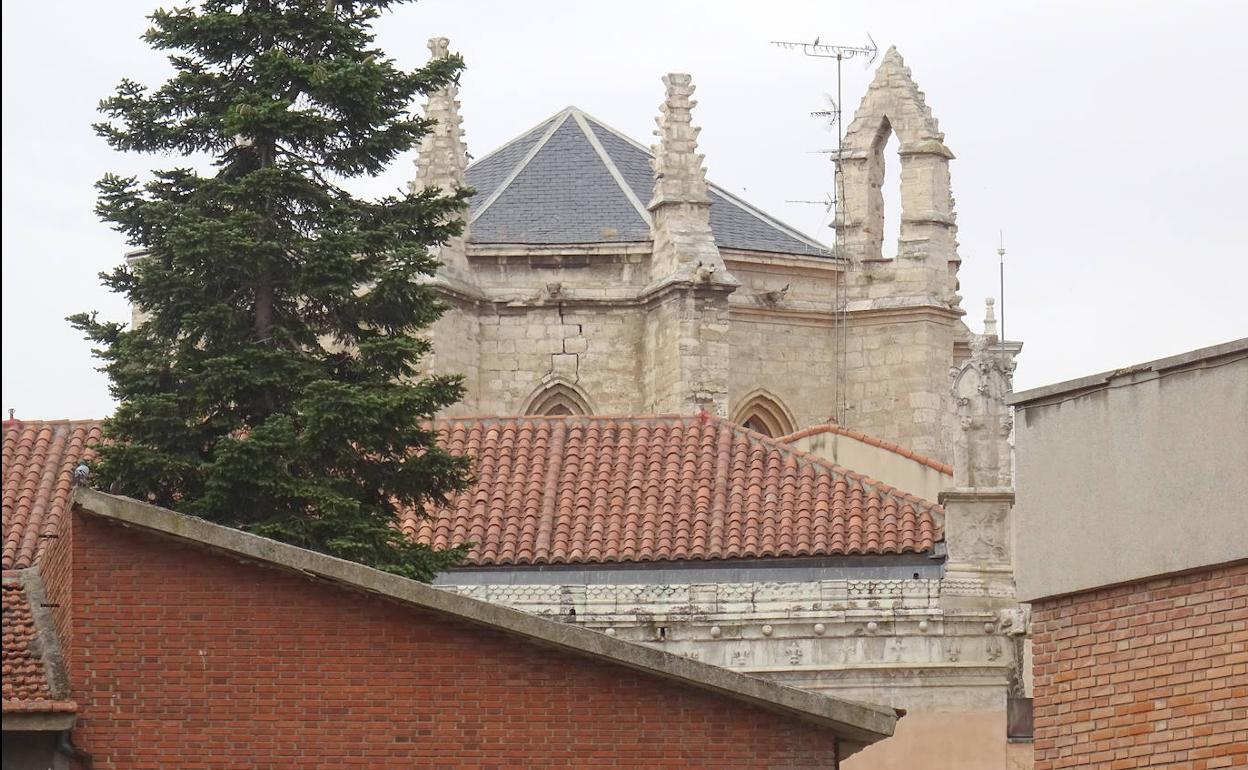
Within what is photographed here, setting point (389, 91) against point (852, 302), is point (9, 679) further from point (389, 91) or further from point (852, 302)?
point (852, 302)

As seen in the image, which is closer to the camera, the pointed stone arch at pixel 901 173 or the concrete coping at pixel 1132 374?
the concrete coping at pixel 1132 374

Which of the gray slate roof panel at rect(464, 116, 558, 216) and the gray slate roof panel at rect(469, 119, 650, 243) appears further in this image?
the gray slate roof panel at rect(464, 116, 558, 216)

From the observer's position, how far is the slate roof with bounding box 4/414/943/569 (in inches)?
1244

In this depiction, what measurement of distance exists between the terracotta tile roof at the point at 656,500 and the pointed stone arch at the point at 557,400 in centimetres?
1197

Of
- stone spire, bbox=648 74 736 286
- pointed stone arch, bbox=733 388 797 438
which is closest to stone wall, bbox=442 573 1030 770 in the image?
stone spire, bbox=648 74 736 286

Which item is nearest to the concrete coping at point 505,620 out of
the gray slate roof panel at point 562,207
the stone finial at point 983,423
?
the stone finial at point 983,423

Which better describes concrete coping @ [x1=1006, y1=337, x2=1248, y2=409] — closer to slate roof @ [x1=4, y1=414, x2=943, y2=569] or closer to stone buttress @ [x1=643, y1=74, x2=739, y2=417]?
Result: slate roof @ [x1=4, y1=414, x2=943, y2=569]

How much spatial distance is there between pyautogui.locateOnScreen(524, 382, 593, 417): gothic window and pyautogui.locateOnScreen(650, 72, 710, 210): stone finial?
2962 millimetres

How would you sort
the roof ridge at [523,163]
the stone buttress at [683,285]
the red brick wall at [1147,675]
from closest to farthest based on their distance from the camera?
1. the red brick wall at [1147,675]
2. the stone buttress at [683,285]
3. the roof ridge at [523,163]

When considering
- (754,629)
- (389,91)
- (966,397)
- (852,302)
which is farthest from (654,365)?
(389,91)

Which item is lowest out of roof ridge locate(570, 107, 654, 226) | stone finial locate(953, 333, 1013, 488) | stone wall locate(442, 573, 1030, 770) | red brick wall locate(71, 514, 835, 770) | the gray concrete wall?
red brick wall locate(71, 514, 835, 770)

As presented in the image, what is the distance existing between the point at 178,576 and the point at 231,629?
1.42ft

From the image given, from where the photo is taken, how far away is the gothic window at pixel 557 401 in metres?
46.3

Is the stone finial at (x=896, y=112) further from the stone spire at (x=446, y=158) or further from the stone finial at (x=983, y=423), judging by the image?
the stone finial at (x=983, y=423)
